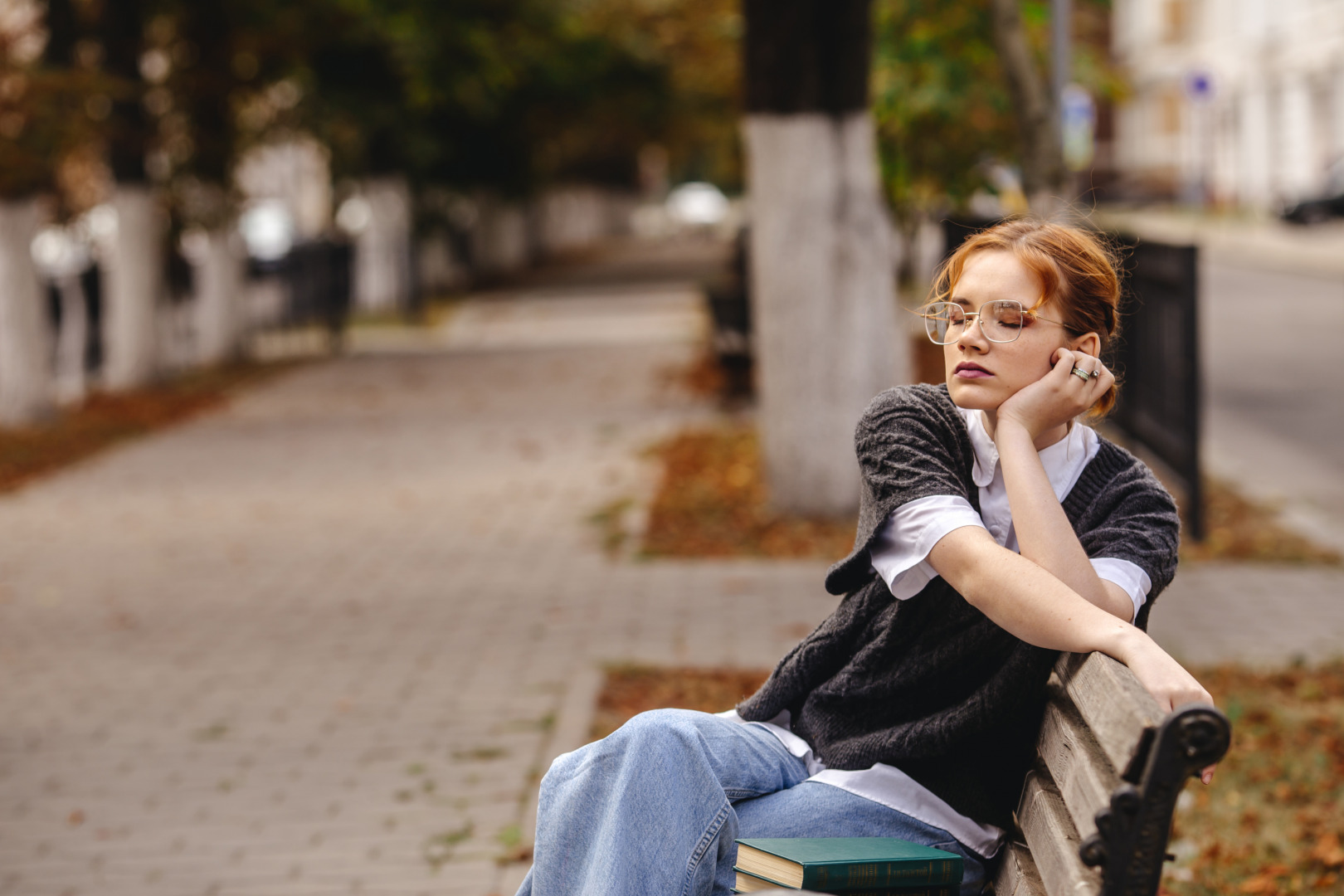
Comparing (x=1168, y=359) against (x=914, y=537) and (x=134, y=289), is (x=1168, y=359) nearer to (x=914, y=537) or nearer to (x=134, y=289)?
(x=914, y=537)

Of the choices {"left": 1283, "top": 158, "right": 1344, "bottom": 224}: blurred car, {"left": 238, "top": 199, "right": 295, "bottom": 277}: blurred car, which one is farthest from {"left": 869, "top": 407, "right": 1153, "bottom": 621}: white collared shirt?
{"left": 1283, "top": 158, "right": 1344, "bottom": 224}: blurred car

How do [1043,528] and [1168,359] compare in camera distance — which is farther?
[1168,359]

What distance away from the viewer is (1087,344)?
8.00 feet

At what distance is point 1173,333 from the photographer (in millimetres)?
7902

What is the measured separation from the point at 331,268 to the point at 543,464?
1011cm

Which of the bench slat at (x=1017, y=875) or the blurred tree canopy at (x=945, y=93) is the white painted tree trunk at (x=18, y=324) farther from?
the bench slat at (x=1017, y=875)

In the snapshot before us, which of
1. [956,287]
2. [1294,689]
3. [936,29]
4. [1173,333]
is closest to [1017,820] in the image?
[956,287]

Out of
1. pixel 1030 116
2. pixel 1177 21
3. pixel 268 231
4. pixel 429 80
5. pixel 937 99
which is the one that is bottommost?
pixel 268 231

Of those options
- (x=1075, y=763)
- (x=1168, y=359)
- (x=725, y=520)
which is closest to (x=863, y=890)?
(x=1075, y=763)

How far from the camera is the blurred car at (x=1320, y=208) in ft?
116

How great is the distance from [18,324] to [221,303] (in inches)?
197

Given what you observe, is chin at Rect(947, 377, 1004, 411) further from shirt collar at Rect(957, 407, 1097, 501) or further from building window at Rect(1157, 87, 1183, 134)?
building window at Rect(1157, 87, 1183, 134)

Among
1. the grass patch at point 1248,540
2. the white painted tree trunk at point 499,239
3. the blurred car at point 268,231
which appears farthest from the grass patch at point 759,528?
the white painted tree trunk at point 499,239

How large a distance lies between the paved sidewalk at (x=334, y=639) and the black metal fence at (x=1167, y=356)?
2.32 ft
